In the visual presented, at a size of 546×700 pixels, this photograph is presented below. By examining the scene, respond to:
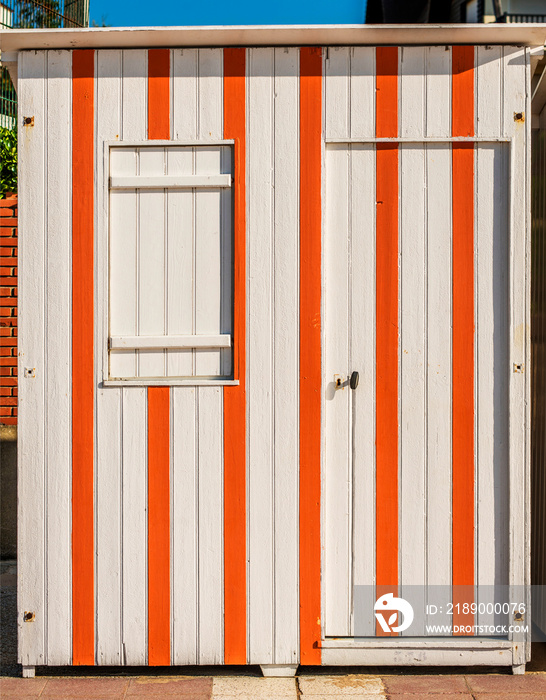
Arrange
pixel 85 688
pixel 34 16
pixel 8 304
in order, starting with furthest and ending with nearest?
pixel 34 16, pixel 8 304, pixel 85 688

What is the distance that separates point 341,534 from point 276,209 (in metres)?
1.43

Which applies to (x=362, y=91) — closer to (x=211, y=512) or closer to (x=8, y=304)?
(x=211, y=512)

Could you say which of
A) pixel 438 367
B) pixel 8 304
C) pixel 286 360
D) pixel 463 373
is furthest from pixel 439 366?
pixel 8 304

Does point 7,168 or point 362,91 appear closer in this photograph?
point 362,91

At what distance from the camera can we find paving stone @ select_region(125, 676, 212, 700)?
2750 millimetres

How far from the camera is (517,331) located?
2885 mm

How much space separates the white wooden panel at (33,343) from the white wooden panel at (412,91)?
154 cm

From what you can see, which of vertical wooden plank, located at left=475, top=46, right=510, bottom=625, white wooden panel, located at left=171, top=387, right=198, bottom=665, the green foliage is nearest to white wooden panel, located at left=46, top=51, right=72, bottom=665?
white wooden panel, located at left=171, top=387, right=198, bottom=665

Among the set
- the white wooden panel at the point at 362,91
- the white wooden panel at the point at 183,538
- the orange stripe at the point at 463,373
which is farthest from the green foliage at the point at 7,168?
the orange stripe at the point at 463,373

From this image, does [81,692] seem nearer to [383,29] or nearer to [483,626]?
[483,626]

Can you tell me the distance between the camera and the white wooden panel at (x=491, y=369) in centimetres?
291

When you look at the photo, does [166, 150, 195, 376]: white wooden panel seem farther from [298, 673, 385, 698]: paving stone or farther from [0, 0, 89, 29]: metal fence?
[0, 0, 89, 29]: metal fence

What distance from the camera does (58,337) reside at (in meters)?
2.89

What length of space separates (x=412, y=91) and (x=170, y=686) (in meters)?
2.72
